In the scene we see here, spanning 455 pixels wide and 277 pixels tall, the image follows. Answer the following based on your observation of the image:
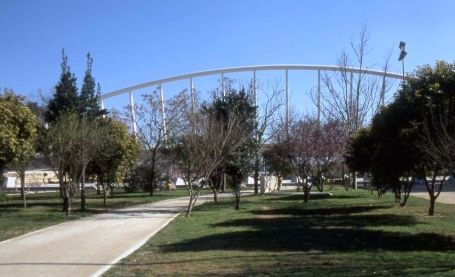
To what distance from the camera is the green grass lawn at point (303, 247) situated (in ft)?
32.8

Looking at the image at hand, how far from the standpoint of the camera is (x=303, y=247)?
12.9 m

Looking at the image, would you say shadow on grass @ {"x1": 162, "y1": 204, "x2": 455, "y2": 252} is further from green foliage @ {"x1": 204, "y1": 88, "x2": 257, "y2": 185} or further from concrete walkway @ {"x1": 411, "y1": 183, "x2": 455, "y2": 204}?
concrete walkway @ {"x1": 411, "y1": 183, "x2": 455, "y2": 204}

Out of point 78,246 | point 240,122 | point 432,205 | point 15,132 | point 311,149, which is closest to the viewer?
point 78,246

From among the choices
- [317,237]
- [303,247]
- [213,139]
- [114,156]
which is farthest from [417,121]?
[114,156]

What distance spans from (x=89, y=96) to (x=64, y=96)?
48.7 inches

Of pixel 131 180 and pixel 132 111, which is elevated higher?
pixel 132 111

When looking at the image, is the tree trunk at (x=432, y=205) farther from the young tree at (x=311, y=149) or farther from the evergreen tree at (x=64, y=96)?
the evergreen tree at (x=64, y=96)

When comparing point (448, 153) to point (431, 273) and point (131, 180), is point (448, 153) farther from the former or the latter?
point (131, 180)

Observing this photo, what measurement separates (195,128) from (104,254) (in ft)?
39.7

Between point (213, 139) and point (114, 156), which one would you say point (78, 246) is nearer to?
point (213, 139)

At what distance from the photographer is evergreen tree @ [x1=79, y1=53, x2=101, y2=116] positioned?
2816cm

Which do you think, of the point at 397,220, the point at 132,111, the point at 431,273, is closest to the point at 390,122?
the point at 397,220

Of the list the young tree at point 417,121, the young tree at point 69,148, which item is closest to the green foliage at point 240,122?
the young tree at point 69,148

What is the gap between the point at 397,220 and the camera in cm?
1808
